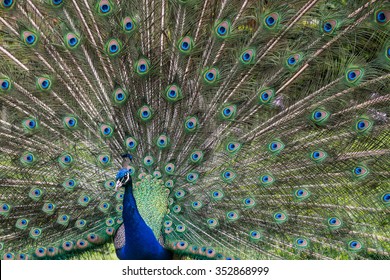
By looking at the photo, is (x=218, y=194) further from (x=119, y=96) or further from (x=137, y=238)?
(x=119, y=96)

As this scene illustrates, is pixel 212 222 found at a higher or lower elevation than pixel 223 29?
lower

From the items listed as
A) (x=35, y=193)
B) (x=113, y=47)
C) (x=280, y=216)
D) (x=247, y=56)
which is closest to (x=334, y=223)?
(x=280, y=216)

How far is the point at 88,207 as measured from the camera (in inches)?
111

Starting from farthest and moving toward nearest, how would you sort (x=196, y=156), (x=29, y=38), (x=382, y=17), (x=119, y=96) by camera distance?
(x=196, y=156) < (x=119, y=96) < (x=29, y=38) < (x=382, y=17)

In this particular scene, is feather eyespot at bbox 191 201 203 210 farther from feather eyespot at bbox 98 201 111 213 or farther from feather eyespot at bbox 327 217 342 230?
feather eyespot at bbox 327 217 342 230

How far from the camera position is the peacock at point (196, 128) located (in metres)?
2.48

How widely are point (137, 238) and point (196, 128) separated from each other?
0.71 m

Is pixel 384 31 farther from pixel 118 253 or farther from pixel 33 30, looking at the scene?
pixel 118 253

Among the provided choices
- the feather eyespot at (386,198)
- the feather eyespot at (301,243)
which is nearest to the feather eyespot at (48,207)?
the feather eyespot at (301,243)

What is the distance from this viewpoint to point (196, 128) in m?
2.68

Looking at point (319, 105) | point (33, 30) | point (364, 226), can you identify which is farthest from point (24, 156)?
point (364, 226)

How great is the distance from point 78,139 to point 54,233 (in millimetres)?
599

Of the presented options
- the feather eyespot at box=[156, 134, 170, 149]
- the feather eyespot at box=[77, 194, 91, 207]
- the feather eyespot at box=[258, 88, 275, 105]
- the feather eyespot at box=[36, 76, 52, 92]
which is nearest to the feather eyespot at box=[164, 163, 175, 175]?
the feather eyespot at box=[156, 134, 170, 149]

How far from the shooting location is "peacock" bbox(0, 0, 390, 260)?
2.48m
